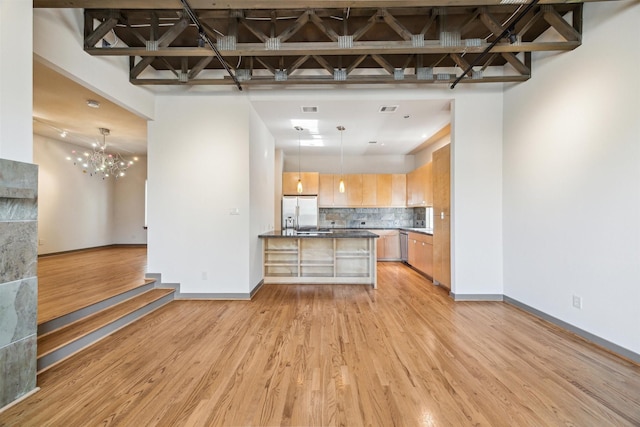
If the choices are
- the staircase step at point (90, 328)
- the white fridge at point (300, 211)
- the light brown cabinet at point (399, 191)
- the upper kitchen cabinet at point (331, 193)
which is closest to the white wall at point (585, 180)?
the light brown cabinet at point (399, 191)

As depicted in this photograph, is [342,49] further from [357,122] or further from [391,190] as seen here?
[391,190]

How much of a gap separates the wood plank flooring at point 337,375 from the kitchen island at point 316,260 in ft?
5.12

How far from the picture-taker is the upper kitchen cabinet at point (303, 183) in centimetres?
745

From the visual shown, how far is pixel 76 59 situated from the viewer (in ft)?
9.92

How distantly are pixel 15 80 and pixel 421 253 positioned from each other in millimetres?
6122

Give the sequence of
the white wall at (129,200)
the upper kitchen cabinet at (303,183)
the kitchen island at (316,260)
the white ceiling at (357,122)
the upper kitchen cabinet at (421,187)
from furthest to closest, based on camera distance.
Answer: the white wall at (129,200) → the upper kitchen cabinet at (303,183) → the upper kitchen cabinet at (421,187) → the kitchen island at (316,260) → the white ceiling at (357,122)

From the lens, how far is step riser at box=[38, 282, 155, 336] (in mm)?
2635

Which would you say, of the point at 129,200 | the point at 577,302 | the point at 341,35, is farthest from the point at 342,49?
the point at 129,200

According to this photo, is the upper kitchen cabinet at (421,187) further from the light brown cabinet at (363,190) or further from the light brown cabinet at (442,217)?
the light brown cabinet at (442,217)

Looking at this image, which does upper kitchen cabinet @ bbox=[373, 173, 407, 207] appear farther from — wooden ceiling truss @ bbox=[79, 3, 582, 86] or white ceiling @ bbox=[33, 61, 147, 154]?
white ceiling @ bbox=[33, 61, 147, 154]

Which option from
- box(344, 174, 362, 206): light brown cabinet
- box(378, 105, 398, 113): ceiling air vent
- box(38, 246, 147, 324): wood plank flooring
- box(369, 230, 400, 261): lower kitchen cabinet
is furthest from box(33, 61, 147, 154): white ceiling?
box(369, 230, 400, 261): lower kitchen cabinet

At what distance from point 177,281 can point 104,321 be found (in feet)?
4.08

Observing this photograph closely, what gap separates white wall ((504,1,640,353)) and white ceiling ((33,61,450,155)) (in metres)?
1.38

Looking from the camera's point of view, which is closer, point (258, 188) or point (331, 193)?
point (258, 188)
